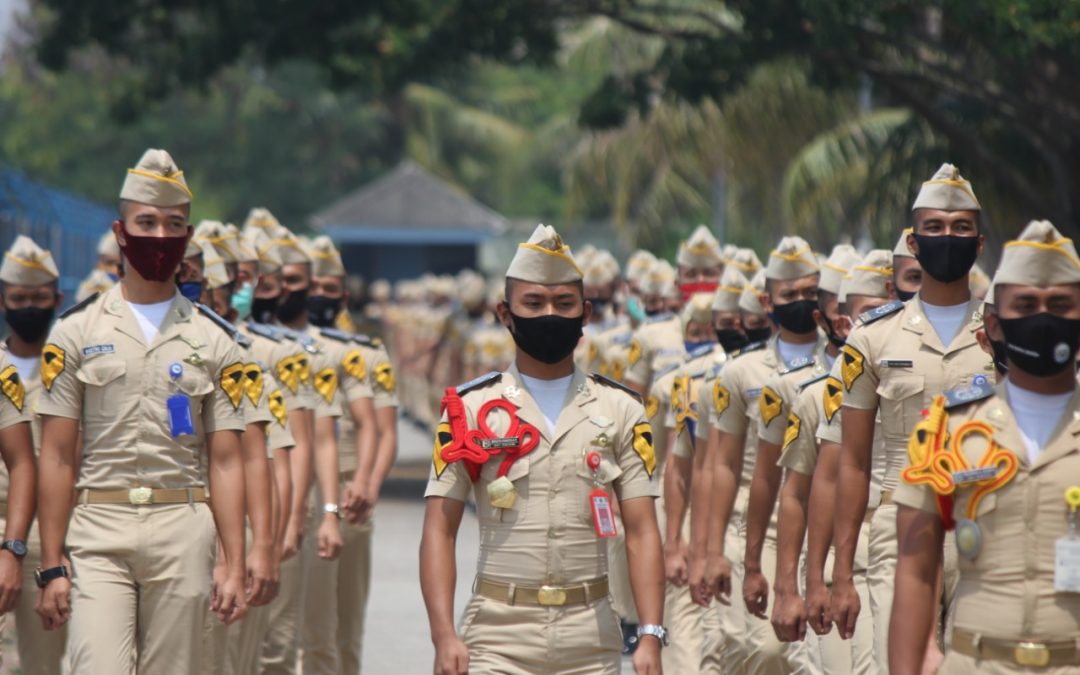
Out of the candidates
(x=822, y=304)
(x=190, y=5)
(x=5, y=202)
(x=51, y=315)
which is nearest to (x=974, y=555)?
(x=822, y=304)

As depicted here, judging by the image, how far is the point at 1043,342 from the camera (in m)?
5.59

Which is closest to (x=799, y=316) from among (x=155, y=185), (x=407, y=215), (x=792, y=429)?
(x=792, y=429)

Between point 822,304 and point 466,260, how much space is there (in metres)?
50.8

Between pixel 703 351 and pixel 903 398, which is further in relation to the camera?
pixel 703 351

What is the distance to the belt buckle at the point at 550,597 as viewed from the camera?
6.92 m

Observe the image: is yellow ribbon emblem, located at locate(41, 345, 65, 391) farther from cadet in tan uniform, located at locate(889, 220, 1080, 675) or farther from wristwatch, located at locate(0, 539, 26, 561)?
cadet in tan uniform, located at locate(889, 220, 1080, 675)

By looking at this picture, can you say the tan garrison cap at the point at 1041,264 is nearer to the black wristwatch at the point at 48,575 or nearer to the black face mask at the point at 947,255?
the black face mask at the point at 947,255

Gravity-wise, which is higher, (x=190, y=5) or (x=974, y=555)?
(x=190, y=5)

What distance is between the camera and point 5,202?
70.0 ft

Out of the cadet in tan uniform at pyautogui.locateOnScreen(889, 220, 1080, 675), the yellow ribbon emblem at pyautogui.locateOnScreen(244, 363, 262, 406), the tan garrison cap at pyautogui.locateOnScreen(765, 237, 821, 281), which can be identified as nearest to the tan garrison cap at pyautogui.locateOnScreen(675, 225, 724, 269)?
the tan garrison cap at pyautogui.locateOnScreen(765, 237, 821, 281)

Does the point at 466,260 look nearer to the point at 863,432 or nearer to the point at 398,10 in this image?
the point at 398,10

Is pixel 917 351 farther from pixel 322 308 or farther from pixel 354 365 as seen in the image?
pixel 322 308

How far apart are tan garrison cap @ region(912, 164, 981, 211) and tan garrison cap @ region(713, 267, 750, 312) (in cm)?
397

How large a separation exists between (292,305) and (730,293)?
2.55 metres
